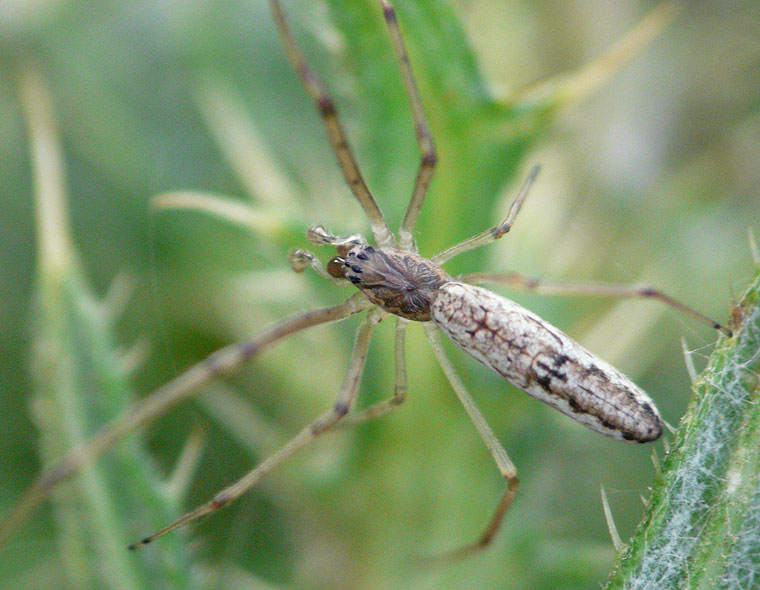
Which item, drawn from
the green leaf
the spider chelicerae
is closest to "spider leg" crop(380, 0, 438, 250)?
the spider chelicerae

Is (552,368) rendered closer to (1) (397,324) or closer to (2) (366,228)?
(1) (397,324)

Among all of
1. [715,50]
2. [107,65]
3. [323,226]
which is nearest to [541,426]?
[323,226]

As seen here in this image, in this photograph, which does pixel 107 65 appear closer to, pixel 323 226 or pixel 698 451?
pixel 323 226

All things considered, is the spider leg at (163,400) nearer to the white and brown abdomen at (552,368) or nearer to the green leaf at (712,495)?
the white and brown abdomen at (552,368)

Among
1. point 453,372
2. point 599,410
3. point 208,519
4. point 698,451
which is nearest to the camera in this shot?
point 698,451

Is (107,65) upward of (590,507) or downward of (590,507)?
upward

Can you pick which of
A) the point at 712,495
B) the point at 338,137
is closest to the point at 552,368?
the point at 712,495

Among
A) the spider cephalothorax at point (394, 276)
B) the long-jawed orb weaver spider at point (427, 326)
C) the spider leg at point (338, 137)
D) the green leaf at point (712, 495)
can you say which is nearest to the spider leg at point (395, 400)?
the long-jawed orb weaver spider at point (427, 326)

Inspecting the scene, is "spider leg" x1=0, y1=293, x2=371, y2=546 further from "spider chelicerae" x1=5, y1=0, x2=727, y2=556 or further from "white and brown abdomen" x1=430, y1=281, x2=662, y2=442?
"white and brown abdomen" x1=430, y1=281, x2=662, y2=442
